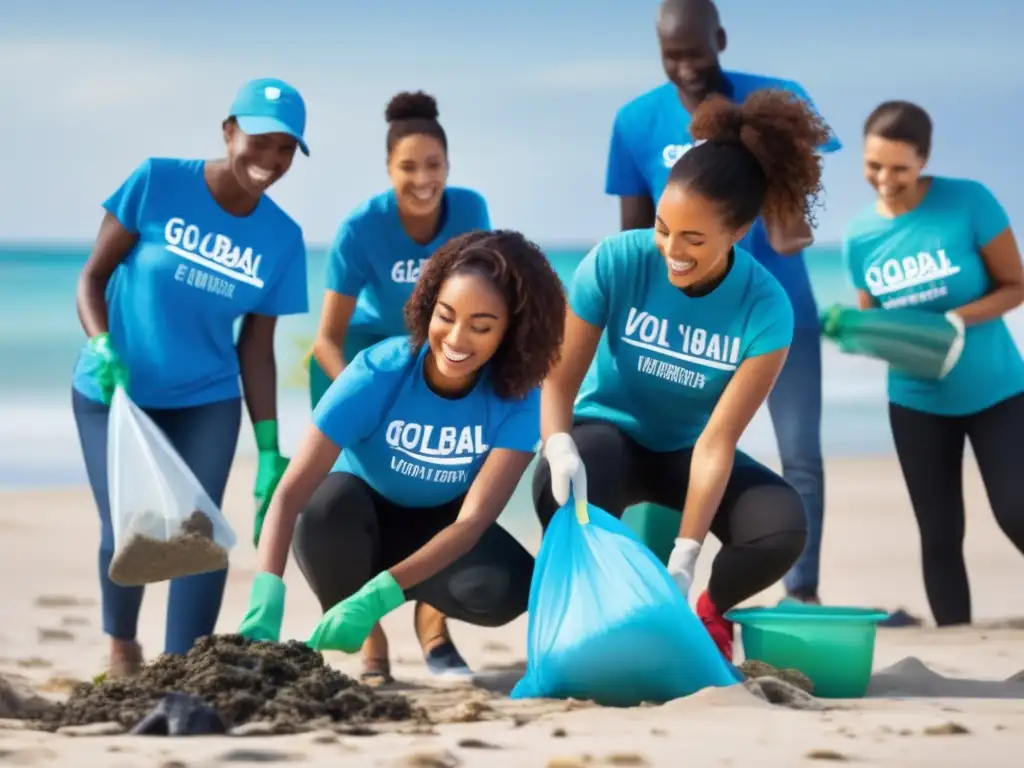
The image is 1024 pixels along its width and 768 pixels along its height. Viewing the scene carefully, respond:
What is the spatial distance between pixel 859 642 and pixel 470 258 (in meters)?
1.24

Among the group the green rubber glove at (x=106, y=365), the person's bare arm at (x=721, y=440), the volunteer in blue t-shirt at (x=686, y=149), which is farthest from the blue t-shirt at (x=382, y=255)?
the person's bare arm at (x=721, y=440)

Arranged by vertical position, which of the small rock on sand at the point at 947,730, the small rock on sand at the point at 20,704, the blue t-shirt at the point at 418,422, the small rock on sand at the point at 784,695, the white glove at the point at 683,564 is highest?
the blue t-shirt at the point at 418,422

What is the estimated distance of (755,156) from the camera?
12.3ft

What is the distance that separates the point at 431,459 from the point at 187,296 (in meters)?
0.82

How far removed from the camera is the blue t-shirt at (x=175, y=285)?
4105mm

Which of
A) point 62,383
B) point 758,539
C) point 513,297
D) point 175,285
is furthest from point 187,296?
point 62,383

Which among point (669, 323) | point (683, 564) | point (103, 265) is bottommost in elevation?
point (683, 564)

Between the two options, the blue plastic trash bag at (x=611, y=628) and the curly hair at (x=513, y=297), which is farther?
the curly hair at (x=513, y=297)

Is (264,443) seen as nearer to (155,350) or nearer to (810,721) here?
(155,350)

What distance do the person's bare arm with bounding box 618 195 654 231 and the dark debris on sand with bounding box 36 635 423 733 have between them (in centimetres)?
190

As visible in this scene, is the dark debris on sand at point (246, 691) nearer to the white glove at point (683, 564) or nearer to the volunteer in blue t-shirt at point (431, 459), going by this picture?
the volunteer in blue t-shirt at point (431, 459)

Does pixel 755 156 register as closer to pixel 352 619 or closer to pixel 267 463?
pixel 352 619

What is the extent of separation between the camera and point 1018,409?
465 centimetres

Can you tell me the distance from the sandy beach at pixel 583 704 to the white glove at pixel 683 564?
33 centimetres
